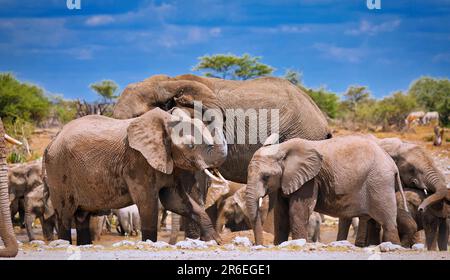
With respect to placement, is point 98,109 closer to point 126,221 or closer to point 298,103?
point 126,221

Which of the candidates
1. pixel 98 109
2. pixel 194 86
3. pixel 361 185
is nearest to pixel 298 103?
pixel 194 86

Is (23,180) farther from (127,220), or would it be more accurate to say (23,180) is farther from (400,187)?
(400,187)

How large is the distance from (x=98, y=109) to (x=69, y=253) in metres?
22.5

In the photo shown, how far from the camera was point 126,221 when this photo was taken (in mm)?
17516

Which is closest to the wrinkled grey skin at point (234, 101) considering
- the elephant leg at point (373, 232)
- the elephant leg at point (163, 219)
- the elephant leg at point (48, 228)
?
the elephant leg at point (373, 232)

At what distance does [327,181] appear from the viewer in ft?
37.0

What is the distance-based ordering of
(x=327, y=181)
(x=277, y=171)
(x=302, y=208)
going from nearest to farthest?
1. (x=277, y=171)
2. (x=302, y=208)
3. (x=327, y=181)

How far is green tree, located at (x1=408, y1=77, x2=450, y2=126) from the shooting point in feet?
120

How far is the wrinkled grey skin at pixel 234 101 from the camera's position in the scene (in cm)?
1304

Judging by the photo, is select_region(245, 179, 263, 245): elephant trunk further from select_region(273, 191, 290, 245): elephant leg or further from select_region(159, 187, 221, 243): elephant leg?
select_region(273, 191, 290, 245): elephant leg

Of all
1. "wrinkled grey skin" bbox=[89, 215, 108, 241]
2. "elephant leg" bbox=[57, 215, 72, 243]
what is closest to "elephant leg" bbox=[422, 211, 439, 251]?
"elephant leg" bbox=[57, 215, 72, 243]

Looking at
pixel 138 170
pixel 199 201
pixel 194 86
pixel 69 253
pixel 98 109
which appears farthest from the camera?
pixel 98 109

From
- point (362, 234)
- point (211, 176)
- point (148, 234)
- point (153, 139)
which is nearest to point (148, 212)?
point (148, 234)

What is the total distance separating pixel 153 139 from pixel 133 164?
36 centimetres
